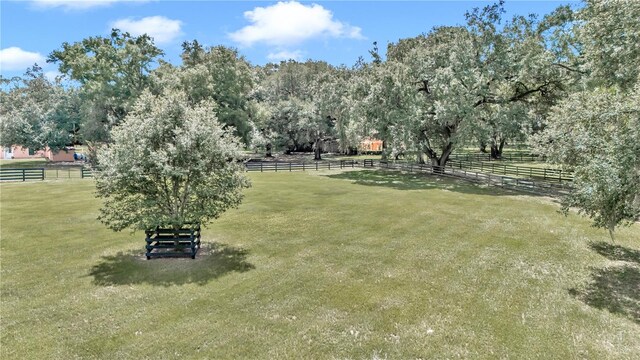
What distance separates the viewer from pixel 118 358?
8781 millimetres

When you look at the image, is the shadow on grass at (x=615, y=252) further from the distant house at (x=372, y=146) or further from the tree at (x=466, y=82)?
the distant house at (x=372, y=146)

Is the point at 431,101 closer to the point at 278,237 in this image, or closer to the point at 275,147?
the point at 278,237

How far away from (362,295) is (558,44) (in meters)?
31.6

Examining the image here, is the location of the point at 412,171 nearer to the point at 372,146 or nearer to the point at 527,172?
the point at 527,172

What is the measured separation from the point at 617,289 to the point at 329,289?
1014 cm

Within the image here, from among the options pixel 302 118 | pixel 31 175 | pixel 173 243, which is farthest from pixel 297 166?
pixel 173 243

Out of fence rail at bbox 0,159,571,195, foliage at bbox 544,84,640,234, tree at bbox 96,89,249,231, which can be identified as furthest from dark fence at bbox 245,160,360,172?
foliage at bbox 544,84,640,234

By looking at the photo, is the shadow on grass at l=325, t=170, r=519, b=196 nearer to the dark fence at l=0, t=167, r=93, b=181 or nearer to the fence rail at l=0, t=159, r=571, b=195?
the fence rail at l=0, t=159, r=571, b=195

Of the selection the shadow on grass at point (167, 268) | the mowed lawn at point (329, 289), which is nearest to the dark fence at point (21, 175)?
the mowed lawn at point (329, 289)

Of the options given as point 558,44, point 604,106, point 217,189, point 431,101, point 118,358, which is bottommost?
point 118,358

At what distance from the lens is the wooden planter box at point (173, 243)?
15.1 m

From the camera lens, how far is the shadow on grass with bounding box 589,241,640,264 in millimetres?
15875

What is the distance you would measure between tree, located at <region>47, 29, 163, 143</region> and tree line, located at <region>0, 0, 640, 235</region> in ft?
0.47

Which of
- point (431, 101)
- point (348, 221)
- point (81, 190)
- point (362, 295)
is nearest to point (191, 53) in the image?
point (81, 190)
